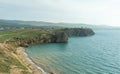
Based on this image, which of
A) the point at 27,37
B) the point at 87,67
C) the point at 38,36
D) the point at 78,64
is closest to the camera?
the point at 87,67

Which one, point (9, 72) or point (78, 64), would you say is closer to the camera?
point (9, 72)

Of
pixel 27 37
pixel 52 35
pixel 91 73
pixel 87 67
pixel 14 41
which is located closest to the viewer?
pixel 91 73

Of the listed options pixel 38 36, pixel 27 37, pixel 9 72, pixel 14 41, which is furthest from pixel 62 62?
pixel 38 36

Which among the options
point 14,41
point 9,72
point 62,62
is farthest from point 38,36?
point 9,72

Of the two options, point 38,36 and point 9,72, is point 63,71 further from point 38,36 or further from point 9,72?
point 38,36

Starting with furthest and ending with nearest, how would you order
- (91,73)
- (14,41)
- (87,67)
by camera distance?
1. (14,41)
2. (87,67)
3. (91,73)

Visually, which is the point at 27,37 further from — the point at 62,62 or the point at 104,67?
the point at 104,67

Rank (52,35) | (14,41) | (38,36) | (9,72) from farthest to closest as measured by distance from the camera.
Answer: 1. (52,35)
2. (38,36)
3. (14,41)
4. (9,72)

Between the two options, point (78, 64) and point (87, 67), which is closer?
point (87, 67)

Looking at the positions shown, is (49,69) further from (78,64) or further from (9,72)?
(9,72)
